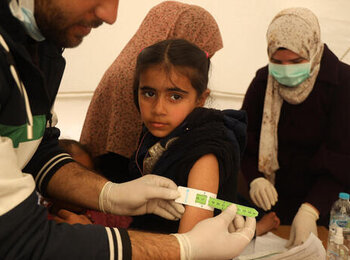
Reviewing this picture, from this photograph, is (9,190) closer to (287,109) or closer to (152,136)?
(152,136)

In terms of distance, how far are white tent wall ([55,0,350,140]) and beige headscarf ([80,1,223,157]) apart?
95cm

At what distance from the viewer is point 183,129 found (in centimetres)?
127

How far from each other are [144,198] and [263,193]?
87 centimetres

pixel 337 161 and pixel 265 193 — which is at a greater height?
pixel 337 161

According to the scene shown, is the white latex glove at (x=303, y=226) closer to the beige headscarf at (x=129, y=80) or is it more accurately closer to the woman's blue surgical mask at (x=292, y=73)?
the woman's blue surgical mask at (x=292, y=73)

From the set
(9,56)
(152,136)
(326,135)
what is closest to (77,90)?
(152,136)

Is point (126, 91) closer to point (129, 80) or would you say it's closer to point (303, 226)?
point (129, 80)

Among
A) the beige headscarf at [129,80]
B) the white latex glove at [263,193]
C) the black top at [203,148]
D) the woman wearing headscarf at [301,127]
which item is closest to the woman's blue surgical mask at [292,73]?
the woman wearing headscarf at [301,127]

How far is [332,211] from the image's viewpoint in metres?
1.64

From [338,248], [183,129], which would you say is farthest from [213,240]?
[338,248]

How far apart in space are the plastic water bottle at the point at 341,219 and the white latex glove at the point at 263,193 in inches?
11.6

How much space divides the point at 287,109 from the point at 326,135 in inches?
9.7

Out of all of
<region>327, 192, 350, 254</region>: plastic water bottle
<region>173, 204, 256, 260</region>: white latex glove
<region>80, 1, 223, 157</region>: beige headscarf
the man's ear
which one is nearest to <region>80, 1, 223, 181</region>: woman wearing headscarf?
<region>80, 1, 223, 157</region>: beige headscarf

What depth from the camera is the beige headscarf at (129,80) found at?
67.2 inches
